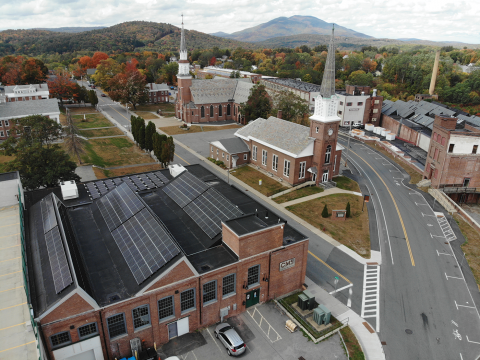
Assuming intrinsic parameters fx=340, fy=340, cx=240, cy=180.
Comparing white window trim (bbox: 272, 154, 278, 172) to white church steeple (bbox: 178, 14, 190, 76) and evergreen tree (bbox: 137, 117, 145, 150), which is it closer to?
evergreen tree (bbox: 137, 117, 145, 150)

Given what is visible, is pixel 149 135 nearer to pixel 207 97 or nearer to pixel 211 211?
pixel 207 97

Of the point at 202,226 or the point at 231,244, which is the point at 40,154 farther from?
the point at 231,244

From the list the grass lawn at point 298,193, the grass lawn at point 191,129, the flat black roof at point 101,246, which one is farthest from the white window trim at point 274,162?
the grass lawn at point 191,129

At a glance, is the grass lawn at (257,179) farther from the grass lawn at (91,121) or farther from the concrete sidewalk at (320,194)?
the grass lawn at (91,121)

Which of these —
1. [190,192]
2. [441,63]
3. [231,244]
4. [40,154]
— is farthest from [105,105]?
[441,63]

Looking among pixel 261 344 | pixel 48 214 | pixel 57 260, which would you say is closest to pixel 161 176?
pixel 48 214

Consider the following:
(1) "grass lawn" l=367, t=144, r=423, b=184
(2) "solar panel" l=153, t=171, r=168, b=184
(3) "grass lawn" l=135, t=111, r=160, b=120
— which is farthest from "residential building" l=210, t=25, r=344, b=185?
(3) "grass lawn" l=135, t=111, r=160, b=120
